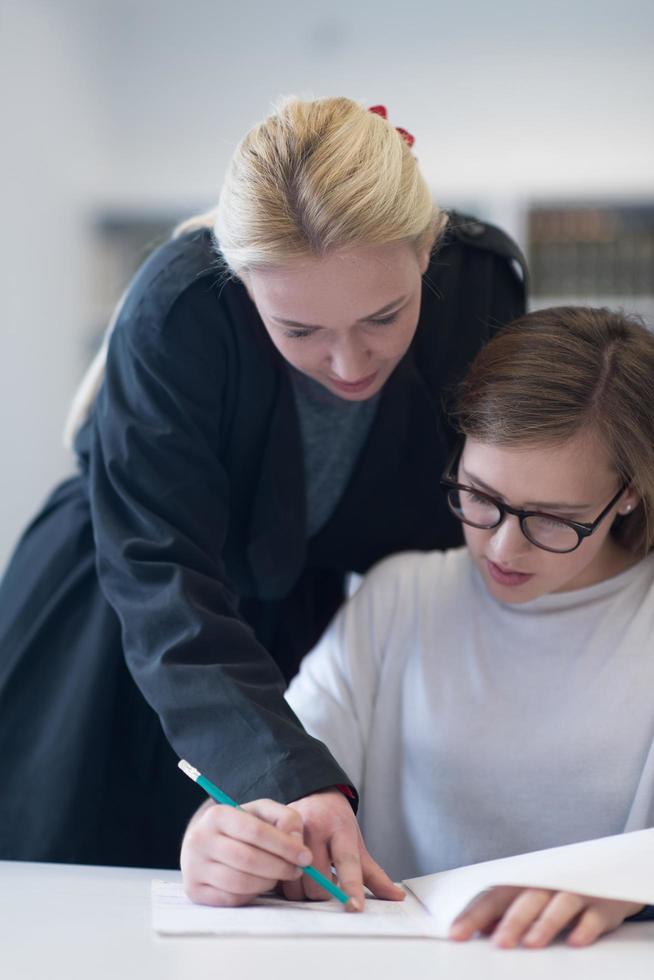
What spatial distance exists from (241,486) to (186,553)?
0.77ft

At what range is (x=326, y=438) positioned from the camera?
152cm

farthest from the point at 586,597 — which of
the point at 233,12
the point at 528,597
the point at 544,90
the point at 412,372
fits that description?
the point at 233,12

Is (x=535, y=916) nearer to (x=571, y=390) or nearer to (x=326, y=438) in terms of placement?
(x=571, y=390)

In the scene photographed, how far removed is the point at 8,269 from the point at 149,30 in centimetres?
102

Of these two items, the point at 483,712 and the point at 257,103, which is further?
the point at 257,103

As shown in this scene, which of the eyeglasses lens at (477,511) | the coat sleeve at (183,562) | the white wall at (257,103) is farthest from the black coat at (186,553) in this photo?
the white wall at (257,103)

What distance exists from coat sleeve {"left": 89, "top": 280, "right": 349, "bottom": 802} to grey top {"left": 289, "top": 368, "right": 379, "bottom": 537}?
0.14m

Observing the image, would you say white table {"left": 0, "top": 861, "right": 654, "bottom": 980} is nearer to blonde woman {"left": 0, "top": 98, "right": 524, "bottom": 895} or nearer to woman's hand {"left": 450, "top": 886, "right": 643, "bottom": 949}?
woman's hand {"left": 450, "top": 886, "right": 643, "bottom": 949}

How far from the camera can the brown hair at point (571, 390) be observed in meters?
1.25

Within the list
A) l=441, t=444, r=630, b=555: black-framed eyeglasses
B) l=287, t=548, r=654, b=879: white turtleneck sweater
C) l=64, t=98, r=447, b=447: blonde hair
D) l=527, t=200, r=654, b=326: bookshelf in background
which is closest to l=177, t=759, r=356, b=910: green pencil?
l=287, t=548, r=654, b=879: white turtleneck sweater

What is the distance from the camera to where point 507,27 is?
368 centimetres

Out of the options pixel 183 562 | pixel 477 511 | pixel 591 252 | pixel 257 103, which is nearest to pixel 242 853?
pixel 183 562

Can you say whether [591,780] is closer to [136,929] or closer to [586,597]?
[586,597]

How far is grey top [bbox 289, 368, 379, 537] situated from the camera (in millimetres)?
1477
